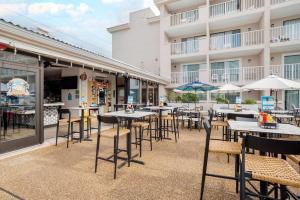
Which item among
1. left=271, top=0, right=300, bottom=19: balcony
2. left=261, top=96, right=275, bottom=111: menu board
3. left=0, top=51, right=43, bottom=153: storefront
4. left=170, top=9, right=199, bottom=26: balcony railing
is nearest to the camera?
left=261, top=96, right=275, bottom=111: menu board

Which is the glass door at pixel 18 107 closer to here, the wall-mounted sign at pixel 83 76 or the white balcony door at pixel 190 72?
the wall-mounted sign at pixel 83 76

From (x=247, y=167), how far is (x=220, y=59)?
11.9m

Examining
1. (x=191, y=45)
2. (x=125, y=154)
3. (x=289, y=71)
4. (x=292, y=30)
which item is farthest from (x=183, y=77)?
(x=125, y=154)

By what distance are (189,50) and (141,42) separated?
4.57m

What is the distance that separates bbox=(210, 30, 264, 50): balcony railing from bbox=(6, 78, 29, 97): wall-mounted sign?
10.9 m

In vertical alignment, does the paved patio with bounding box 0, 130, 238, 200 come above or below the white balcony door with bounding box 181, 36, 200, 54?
below

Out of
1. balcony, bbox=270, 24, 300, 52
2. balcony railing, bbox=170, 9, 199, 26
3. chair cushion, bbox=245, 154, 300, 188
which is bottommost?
chair cushion, bbox=245, 154, 300, 188

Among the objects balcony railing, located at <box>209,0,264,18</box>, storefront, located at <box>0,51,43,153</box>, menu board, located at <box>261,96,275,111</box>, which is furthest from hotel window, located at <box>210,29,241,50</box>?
storefront, located at <box>0,51,43,153</box>

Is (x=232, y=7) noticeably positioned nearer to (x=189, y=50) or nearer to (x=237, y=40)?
(x=237, y=40)

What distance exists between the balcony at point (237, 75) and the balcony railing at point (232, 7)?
145 inches

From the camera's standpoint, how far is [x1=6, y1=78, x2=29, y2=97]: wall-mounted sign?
13.5 ft

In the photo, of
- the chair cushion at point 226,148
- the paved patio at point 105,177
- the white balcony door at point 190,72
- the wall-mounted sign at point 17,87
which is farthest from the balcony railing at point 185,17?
the chair cushion at point 226,148

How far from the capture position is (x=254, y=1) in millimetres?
10953

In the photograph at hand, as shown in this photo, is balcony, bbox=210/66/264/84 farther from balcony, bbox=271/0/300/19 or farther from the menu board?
the menu board
